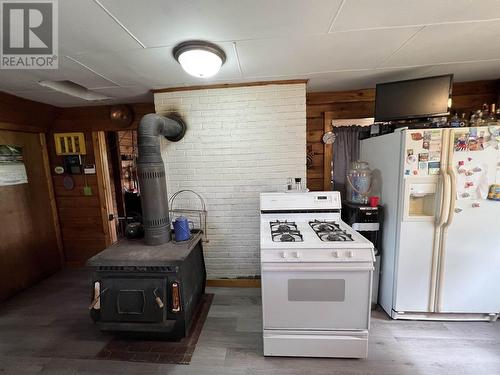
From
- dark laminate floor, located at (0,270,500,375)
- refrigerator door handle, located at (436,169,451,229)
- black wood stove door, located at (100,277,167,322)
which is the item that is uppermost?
refrigerator door handle, located at (436,169,451,229)

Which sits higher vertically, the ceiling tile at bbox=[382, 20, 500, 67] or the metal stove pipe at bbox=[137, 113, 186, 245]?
the ceiling tile at bbox=[382, 20, 500, 67]

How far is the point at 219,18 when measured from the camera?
3.99 feet

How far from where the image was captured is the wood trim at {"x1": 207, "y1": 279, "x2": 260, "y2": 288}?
2564mm

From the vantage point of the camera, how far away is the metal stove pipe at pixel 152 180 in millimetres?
1862

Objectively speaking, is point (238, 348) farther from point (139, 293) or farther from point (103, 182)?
point (103, 182)

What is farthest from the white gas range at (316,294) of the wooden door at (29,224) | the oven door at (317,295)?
the wooden door at (29,224)

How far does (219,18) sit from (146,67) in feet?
2.98

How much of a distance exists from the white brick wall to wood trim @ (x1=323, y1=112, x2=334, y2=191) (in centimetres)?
50

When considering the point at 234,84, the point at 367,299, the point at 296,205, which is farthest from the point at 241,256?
the point at 234,84

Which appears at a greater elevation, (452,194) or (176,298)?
(452,194)

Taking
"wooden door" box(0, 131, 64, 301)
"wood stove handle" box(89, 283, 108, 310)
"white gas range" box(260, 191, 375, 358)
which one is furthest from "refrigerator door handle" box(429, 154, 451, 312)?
"wooden door" box(0, 131, 64, 301)

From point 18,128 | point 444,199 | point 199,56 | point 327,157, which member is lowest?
point 444,199

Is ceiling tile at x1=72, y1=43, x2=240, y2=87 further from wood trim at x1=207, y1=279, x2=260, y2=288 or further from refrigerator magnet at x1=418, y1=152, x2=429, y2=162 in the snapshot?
wood trim at x1=207, y1=279, x2=260, y2=288

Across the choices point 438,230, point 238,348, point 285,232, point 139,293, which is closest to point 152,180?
point 139,293
